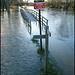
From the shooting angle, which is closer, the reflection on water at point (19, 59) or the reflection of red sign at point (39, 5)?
the reflection on water at point (19, 59)

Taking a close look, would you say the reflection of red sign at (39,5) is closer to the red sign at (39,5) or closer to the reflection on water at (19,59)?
the red sign at (39,5)

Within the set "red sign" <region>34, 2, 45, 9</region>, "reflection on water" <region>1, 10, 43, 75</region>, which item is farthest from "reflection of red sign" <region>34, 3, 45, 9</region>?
"reflection on water" <region>1, 10, 43, 75</region>

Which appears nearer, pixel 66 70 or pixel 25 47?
pixel 66 70

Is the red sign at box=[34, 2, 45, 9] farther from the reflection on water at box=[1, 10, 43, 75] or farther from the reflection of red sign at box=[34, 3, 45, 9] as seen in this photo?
the reflection on water at box=[1, 10, 43, 75]

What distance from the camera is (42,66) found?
5.45m

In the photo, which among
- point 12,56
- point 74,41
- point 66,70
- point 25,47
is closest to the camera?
point 66,70

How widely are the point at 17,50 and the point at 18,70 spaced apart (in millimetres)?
2268

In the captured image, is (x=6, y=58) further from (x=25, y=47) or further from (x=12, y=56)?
(x=25, y=47)

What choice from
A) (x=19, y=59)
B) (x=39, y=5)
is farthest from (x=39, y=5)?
(x=19, y=59)

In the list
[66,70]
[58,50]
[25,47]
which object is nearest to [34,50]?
[25,47]

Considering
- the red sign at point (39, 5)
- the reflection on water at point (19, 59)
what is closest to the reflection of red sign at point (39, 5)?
the red sign at point (39, 5)

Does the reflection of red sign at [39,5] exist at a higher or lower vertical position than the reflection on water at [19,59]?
higher

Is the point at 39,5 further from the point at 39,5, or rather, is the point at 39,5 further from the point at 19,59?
the point at 19,59

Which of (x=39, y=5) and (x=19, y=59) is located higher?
(x=39, y=5)
